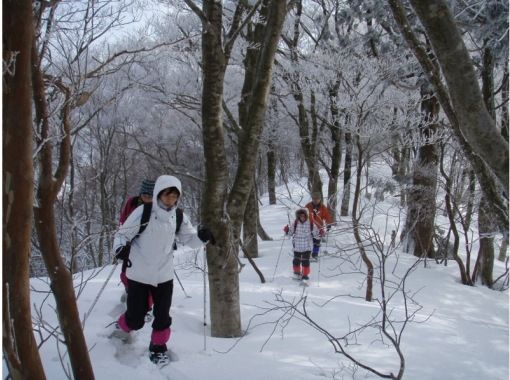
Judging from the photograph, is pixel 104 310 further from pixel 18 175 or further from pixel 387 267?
pixel 387 267

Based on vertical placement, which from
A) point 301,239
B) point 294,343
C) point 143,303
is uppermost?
point 301,239

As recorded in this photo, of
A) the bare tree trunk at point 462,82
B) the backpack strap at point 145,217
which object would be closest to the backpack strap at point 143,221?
the backpack strap at point 145,217

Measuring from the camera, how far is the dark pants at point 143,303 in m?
3.10

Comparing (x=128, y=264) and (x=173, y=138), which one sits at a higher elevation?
(x=173, y=138)

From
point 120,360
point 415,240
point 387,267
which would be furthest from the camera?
point 415,240

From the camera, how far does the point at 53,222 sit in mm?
2035

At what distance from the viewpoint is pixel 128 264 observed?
3068mm

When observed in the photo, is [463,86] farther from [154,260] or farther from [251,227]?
[251,227]

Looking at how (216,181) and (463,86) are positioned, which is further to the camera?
(216,181)

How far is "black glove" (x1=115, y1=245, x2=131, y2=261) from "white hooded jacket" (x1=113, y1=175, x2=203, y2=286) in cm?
3

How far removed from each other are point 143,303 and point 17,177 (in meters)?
1.99

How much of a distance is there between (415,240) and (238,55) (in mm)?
6732

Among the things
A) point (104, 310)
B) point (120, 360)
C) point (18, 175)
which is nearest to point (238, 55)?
point (104, 310)

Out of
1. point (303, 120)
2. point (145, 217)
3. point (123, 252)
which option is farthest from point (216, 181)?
point (303, 120)
